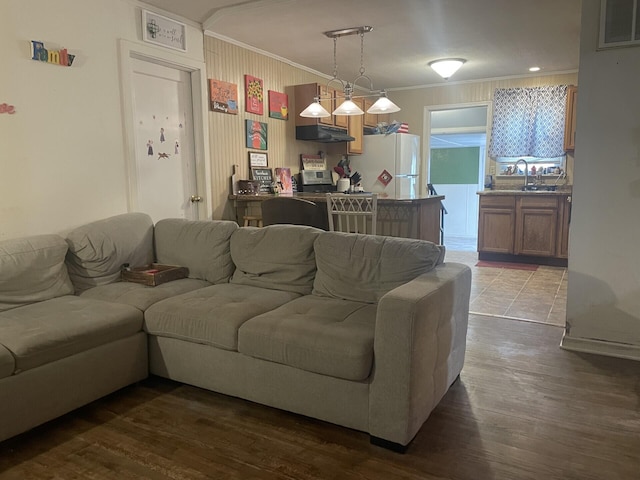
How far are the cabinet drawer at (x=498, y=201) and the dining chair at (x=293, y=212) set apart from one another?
279 centimetres

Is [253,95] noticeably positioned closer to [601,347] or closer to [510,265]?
[510,265]

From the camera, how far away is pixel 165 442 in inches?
77.7

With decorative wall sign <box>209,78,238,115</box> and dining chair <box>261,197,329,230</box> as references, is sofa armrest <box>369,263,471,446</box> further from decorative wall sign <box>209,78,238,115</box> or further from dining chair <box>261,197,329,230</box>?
decorative wall sign <box>209,78,238,115</box>

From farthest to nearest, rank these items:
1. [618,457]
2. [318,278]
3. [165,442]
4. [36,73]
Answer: [36,73] → [318,278] → [165,442] → [618,457]

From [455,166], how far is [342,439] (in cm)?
824

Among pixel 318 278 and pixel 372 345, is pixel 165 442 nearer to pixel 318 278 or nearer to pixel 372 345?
pixel 372 345

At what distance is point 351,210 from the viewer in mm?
3883

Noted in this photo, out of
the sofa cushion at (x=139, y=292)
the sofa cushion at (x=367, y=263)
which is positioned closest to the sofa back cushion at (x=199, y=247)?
the sofa cushion at (x=139, y=292)

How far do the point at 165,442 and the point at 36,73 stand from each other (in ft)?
7.97

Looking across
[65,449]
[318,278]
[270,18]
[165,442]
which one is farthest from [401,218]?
[65,449]

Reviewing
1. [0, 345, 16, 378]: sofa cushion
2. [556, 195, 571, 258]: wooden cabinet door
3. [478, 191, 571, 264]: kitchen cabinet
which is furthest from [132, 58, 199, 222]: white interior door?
[556, 195, 571, 258]: wooden cabinet door

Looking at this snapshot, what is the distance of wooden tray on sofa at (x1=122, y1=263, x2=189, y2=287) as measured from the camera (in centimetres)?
287

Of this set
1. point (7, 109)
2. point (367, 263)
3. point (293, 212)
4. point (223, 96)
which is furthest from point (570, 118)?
point (7, 109)

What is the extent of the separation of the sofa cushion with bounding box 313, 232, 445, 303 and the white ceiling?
2063 millimetres
